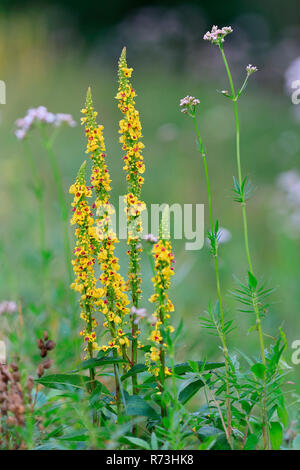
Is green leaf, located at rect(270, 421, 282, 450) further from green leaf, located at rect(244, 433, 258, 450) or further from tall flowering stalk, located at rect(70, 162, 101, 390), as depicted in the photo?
tall flowering stalk, located at rect(70, 162, 101, 390)

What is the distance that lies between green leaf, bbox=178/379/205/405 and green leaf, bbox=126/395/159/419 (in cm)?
8

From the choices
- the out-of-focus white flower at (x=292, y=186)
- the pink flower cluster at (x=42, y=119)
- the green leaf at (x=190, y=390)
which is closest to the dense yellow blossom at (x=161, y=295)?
the green leaf at (x=190, y=390)

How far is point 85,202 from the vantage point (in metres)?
1.30

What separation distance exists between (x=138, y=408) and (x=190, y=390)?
0.14 meters

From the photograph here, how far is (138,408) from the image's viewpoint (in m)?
→ 1.30

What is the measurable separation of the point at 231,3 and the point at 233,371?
7.58 meters

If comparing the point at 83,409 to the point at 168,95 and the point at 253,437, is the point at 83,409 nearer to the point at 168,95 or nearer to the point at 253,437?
the point at 253,437

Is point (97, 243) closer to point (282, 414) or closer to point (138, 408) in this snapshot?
point (138, 408)

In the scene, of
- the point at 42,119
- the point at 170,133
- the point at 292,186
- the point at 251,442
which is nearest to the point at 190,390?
the point at 251,442

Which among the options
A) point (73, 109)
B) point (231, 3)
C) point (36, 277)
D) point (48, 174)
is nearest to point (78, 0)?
point (231, 3)

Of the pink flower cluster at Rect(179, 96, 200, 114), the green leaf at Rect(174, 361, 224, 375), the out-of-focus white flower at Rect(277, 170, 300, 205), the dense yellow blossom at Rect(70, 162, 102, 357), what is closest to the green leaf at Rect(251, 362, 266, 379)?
the green leaf at Rect(174, 361, 224, 375)

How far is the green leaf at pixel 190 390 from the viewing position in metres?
1.35
